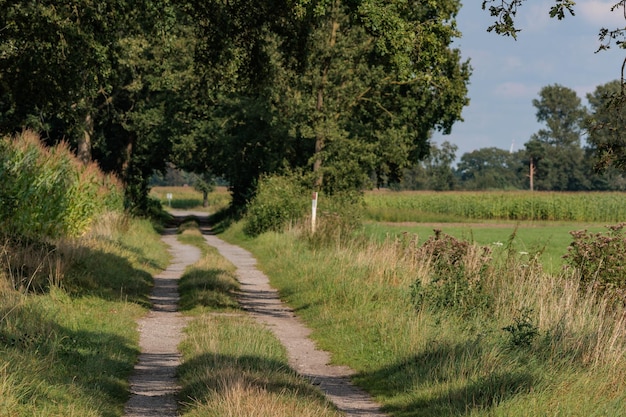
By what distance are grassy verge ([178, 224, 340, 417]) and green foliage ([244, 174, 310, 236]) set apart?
20.9 m

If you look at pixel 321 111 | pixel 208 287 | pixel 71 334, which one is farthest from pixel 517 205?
pixel 71 334

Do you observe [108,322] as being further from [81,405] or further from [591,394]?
[591,394]

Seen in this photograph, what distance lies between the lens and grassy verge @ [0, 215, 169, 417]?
28.4 ft

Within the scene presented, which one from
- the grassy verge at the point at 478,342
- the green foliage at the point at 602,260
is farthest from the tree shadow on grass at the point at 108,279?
the green foliage at the point at 602,260

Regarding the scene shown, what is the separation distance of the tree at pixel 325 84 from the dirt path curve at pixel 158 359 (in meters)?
4.61

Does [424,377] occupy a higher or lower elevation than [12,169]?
lower

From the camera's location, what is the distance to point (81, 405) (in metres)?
8.70

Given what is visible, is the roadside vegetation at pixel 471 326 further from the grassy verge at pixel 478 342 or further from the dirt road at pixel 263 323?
the dirt road at pixel 263 323

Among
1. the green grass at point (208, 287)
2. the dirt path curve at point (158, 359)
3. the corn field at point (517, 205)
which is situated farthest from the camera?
the corn field at point (517, 205)

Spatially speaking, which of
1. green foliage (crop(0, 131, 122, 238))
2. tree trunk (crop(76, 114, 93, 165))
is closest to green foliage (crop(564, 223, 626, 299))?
green foliage (crop(0, 131, 122, 238))

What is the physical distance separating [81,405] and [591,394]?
16.4 feet

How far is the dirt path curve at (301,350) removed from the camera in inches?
404

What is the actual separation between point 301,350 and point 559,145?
515 feet

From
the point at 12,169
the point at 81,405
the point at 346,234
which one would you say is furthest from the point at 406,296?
the point at 346,234
